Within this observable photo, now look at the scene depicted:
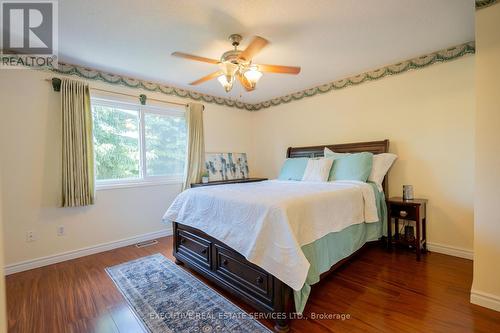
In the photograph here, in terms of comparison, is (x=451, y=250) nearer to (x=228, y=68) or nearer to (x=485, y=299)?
(x=485, y=299)

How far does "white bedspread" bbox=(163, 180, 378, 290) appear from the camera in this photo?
5.46ft

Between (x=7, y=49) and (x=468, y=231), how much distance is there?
5.53 meters

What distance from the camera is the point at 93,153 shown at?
306 centimetres

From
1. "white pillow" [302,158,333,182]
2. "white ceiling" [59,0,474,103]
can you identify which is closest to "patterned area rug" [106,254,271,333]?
"white pillow" [302,158,333,182]

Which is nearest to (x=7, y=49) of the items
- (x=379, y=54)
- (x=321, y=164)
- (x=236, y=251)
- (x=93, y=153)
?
(x=93, y=153)

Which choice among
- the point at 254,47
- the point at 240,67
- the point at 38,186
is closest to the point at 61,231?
the point at 38,186

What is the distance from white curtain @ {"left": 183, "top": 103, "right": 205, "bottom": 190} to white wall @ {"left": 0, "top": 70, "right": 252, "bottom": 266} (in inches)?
40.9

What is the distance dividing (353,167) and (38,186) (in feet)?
12.7

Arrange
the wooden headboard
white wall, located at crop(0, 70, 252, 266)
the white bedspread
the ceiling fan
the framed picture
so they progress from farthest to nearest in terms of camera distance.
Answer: the framed picture → the wooden headboard → white wall, located at crop(0, 70, 252, 266) → the ceiling fan → the white bedspread

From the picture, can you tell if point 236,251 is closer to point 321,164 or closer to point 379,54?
point 321,164

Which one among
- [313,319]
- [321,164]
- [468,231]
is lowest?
[313,319]

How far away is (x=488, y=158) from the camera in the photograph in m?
1.85

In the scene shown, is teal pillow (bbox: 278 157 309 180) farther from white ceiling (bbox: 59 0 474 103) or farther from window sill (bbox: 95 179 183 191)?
window sill (bbox: 95 179 183 191)

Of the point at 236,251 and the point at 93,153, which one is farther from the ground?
the point at 93,153
